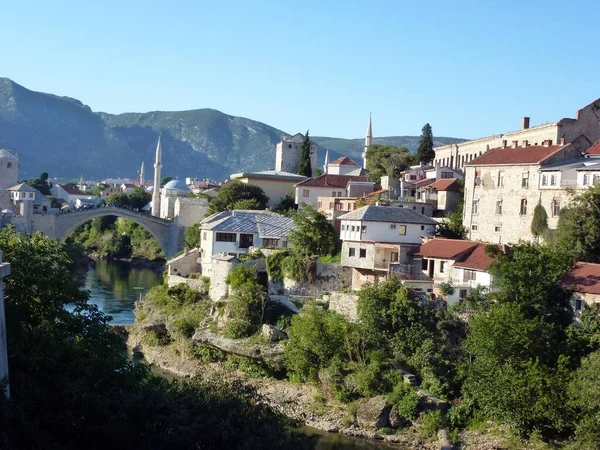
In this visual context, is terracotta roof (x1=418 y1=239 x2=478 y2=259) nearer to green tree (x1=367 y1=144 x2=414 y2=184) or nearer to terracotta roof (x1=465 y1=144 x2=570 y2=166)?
terracotta roof (x1=465 y1=144 x2=570 y2=166)

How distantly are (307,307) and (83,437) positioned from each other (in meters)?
16.8

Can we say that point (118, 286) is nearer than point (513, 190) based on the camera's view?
No

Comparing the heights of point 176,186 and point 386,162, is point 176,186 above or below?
below

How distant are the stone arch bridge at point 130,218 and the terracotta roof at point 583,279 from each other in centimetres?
4074

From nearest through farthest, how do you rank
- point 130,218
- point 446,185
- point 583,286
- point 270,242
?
point 583,286 → point 270,242 → point 446,185 → point 130,218

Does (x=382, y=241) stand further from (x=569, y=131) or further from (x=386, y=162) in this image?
(x=386, y=162)

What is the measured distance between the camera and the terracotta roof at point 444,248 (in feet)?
104

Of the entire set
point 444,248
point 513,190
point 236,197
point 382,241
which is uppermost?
point 513,190

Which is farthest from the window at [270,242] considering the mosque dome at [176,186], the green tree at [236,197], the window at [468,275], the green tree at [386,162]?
the mosque dome at [176,186]

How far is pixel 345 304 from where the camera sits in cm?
3153

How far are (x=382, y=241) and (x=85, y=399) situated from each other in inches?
762

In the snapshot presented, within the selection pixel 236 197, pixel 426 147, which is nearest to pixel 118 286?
pixel 236 197

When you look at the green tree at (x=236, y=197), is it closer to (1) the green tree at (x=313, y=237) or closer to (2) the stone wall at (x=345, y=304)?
(1) the green tree at (x=313, y=237)

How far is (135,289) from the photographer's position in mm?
55562
